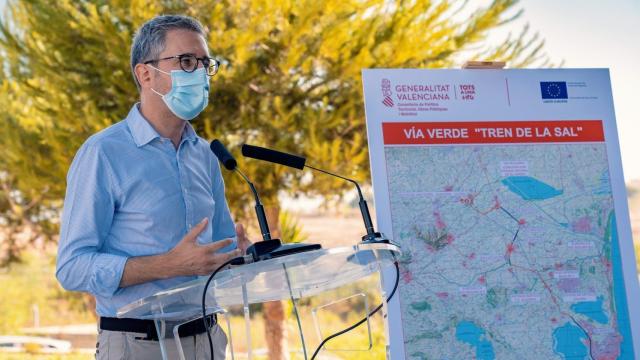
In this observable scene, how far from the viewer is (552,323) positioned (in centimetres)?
261

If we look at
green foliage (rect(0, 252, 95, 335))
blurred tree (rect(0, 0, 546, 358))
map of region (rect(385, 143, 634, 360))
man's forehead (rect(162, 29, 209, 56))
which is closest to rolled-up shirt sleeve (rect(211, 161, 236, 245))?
man's forehead (rect(162, 29, 209, 56))

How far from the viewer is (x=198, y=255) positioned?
141 centimetres

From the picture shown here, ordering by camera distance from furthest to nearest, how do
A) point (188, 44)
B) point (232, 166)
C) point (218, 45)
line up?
1. point (218, 45)
2. point (188, 44)
3. point (232, 166)

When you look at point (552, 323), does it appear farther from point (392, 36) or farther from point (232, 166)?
point (392, 36)

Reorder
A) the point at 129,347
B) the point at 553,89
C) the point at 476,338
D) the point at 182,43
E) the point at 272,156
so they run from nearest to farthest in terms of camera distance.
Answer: the point at 272,156, the point at 129,347, the point at 182,43, the point at 476,338, the point at 553,89

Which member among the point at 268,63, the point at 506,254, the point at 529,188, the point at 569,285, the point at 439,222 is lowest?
the point at 569,285

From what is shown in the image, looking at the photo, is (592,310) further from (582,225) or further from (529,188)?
(529,188)

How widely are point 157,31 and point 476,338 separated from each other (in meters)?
1.57

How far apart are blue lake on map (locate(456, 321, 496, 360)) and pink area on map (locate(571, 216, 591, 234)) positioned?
1.84 ft

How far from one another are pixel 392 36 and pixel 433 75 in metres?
4.38

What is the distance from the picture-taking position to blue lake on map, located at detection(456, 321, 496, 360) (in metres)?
2.56

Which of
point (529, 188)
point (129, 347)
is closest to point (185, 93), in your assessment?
point (129, 347)

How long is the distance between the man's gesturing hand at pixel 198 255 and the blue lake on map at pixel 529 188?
5.24ft

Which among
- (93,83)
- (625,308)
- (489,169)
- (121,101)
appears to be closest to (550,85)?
(489,169)
